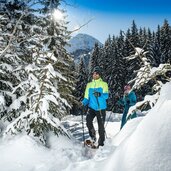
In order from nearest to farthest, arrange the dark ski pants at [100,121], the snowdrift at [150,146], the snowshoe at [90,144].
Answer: the snowdrift at [150,146], the snowshoe at [90,144], the dark ski pants at [100,121]

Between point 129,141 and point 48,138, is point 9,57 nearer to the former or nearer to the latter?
point 48,138

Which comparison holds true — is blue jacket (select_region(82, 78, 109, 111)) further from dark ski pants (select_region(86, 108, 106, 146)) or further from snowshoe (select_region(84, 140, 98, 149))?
snowshoe (select_region(84, 140, 98, 149))

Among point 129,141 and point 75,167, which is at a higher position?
A: point 129,141

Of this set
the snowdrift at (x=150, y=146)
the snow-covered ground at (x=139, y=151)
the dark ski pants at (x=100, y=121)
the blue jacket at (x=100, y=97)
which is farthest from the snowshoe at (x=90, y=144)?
the snowdrift at (x=150, y=146)

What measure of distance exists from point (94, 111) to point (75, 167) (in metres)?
4.42

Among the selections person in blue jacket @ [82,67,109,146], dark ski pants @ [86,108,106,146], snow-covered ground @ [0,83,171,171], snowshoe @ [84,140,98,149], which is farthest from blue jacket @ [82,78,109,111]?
snow-covered ground @ [0,83,171,171]

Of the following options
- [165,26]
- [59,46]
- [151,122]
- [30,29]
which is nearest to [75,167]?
[151,122]

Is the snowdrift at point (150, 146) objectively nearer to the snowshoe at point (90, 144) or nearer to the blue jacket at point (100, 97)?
the snowshoe at point (90, 144)

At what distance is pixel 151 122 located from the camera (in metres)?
3.28

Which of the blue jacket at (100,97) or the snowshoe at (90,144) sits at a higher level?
the blue jacket at (100,97)

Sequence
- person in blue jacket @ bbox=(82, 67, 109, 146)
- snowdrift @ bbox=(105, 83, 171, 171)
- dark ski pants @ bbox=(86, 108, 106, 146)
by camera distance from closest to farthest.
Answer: snowdrift @ bbox=(105, 83, 171, 171) → dark ski pants @ bbox=(86, 108, 106, 146) → person in blue jacket @ bbox=(82, 67, 109, 146)

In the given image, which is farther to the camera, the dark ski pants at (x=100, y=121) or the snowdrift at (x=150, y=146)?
the dark ski pants at (x=100, y=121)

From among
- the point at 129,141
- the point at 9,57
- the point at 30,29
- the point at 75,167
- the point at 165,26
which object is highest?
the point at 165,26

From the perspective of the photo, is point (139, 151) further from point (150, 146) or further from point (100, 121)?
point (100, 121)
